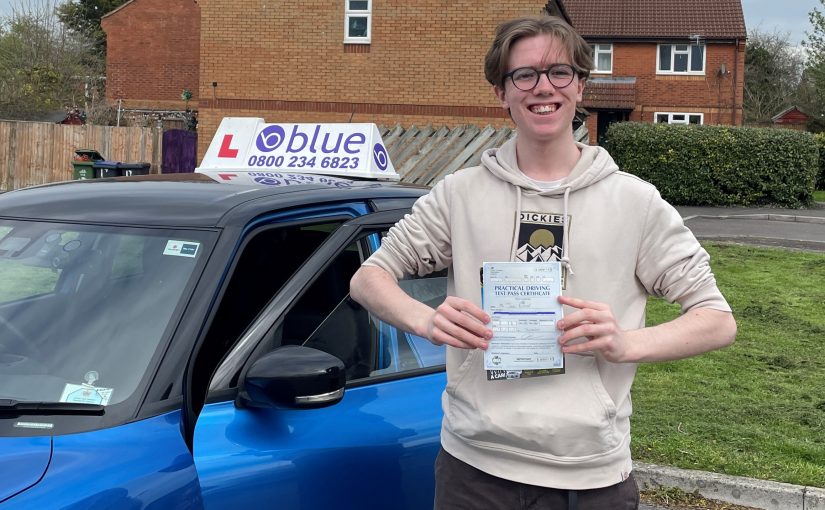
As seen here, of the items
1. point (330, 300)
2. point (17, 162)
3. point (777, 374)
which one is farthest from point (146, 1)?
point (330, 300)

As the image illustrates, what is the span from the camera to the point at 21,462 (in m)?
2.06

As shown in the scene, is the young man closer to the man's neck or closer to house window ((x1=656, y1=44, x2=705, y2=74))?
the man's neck

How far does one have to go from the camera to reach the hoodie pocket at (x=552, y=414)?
6.37 ft

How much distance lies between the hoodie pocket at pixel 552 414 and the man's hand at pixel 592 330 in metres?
0.10

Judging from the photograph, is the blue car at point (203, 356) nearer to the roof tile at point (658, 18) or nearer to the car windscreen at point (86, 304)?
the car windscreen at point (86, 304)

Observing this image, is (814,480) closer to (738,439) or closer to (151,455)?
(738,439)

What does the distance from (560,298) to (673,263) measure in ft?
1.01

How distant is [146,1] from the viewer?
127 ft

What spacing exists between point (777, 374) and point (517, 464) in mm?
5872

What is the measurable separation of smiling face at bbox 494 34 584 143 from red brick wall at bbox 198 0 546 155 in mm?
18092

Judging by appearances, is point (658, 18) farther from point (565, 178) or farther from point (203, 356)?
point (565, 178)

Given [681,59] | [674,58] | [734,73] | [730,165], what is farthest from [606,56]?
[730,165]

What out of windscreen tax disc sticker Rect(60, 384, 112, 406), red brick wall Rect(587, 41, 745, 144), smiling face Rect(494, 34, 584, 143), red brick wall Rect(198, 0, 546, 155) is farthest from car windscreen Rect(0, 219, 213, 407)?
red brick wall Rect(587, 41, 745, 144)

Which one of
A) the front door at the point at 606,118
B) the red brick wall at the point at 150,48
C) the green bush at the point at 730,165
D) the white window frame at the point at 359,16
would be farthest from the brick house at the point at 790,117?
the white window frame at the point at 359,16
